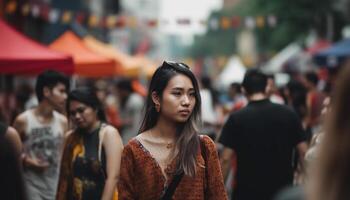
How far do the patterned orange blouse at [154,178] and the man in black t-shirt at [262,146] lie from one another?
2428mm

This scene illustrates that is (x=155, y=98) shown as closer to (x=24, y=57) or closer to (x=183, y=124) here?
(x=183, y=124)

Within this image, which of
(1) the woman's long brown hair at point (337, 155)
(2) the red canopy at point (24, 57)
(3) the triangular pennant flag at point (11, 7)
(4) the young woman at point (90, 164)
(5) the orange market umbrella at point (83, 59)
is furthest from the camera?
(3) the triangular pennant flag at point (11, 7)

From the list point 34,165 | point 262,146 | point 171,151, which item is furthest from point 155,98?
point 34,165

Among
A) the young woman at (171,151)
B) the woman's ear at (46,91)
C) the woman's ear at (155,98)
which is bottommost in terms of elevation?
the woman's ear at (46,91)

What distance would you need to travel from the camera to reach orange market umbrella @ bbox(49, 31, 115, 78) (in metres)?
→ 16.4

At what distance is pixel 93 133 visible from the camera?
6922 millimetres

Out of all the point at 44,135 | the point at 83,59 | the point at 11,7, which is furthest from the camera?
the point at 11,7

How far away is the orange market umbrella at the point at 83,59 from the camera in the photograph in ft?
53.7

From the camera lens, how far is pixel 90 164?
6715mm

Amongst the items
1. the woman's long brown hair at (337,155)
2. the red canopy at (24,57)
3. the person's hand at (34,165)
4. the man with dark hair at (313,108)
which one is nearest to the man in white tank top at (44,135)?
the person's hand at (34,165)

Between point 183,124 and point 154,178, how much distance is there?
404 millimetres

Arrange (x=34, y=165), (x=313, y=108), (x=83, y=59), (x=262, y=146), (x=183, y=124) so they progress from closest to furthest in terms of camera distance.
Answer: (x=183, y=124)
(x=262, y=146)
(x=34, y=165)
(x=313, y=108)
(x=83, y=59)

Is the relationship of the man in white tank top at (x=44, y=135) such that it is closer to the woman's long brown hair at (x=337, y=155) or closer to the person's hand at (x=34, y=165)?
the person's hand at (x=34, y=165)

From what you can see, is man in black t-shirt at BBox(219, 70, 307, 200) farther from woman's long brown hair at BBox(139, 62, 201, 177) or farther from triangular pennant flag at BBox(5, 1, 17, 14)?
triangular pennant flag at BBox(5, 1, 17, 14)
